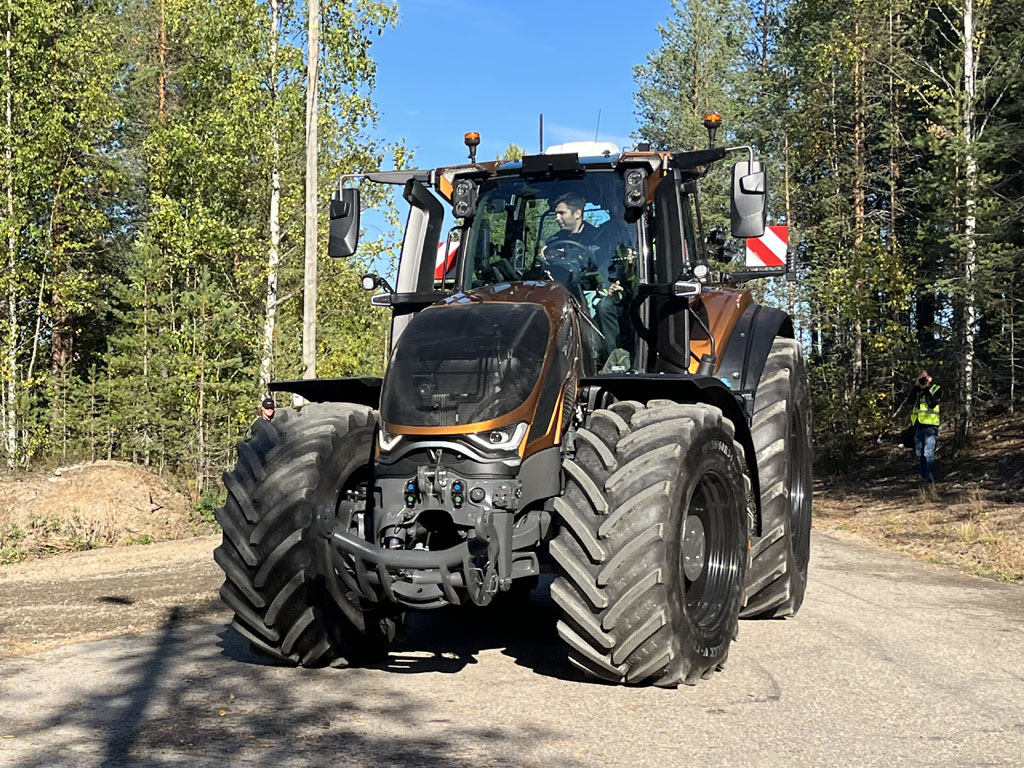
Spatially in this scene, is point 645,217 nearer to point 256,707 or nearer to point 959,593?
point 256,707

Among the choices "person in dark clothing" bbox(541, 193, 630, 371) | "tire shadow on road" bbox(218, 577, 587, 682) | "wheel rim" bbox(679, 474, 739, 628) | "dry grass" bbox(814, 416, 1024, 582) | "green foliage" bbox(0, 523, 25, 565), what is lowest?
"green foliage" bbox(0, 523, 25, 565)

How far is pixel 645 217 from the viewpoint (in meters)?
7.21

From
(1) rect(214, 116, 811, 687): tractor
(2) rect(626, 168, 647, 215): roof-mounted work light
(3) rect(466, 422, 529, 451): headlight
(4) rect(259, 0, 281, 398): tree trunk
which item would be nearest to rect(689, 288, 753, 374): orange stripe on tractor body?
(1) rect(214, 116, 811, 687): tractor

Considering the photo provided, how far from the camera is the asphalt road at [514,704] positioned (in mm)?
4777

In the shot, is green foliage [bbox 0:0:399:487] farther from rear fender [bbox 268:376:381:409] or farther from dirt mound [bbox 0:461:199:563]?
rear fender [bbox 268:376:381:409]

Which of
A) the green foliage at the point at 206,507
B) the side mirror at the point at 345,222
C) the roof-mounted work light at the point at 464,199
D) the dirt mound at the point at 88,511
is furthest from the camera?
the green foliage at the point at 206,507

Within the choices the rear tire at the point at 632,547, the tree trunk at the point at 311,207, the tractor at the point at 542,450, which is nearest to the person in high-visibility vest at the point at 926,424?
the tree trunk at the point at 311,207

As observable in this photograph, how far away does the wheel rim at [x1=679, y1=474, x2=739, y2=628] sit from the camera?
6.38 metres

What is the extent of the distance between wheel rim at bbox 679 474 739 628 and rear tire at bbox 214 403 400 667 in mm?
1704

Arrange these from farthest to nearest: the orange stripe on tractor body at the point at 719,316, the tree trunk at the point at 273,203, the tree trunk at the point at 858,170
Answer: the tree trunk at the point at 858,170, the tree trunk at the point at 273,203, the orange stripe on tractor body at the point at 719,316

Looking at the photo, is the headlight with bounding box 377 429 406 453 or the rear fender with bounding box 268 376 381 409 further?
the rear fender with bounding box 268 376 381 409

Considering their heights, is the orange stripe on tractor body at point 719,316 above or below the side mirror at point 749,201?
below

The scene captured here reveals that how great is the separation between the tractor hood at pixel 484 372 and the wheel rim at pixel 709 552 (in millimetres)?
968

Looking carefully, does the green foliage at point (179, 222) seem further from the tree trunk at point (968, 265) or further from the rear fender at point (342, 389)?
A: the rear fender at point (342, 389)
